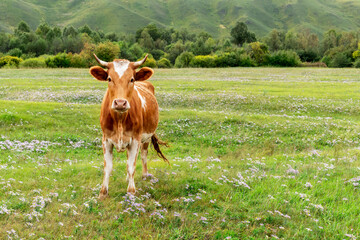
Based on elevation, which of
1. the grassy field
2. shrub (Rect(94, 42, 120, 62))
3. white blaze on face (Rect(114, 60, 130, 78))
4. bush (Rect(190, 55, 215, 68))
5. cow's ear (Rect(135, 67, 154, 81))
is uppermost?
shrub (Rect(94, 42, 120, 62))

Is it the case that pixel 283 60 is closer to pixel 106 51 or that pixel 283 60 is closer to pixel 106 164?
pixel 106 51

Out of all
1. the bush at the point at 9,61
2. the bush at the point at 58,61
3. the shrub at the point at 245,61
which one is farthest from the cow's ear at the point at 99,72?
the shrub at the point at 245,61

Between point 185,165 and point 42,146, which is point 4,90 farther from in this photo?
point 185,165

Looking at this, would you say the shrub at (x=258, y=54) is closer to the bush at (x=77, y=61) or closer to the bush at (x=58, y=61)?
the bush at (x=77, y=61)

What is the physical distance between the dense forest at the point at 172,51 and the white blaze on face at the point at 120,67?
71743 millimetres

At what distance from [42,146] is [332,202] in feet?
43.5

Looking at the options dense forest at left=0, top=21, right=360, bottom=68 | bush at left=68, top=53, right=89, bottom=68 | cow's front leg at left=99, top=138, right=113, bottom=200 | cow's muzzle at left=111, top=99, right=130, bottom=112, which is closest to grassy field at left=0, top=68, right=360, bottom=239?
cow's front leg at left=99, top=138, right=113, bottom=200

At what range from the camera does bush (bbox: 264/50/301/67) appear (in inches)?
4008

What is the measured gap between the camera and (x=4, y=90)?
3456 centimetres

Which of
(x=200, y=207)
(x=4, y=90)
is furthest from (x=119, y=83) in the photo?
(x=4, y=90)

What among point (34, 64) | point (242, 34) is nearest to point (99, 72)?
point (34, 64)

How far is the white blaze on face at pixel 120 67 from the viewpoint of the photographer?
7.49m

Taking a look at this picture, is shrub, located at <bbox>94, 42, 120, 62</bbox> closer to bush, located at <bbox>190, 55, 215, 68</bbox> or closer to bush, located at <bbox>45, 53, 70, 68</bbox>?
bush, located at <bbox>45, 53, 70, 68</bbox>

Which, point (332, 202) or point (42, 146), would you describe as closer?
point (332, 202)
